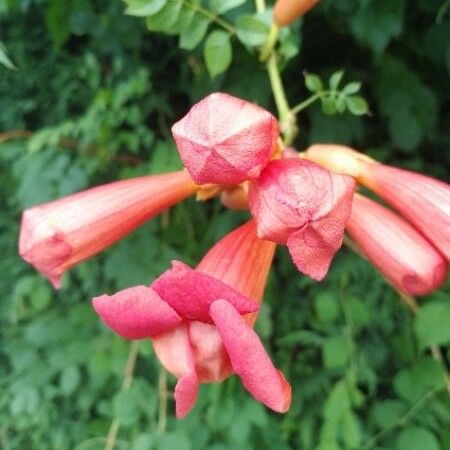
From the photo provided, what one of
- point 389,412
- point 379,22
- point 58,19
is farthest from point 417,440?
point 58,19

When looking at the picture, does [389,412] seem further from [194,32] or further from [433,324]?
[194,32]

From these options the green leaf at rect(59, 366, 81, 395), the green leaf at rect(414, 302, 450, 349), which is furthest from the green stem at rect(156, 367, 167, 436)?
the green leaf at rect(414, 302, 450, 349)

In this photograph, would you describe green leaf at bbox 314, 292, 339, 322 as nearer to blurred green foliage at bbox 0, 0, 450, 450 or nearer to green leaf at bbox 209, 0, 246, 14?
blurred green foliage at bbox 0, 0, 450, 450

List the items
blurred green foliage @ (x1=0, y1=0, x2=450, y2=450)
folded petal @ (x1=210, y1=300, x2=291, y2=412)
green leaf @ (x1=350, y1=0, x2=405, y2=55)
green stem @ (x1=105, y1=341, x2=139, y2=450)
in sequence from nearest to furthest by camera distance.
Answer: folded petal @ (x1=210, y1=300, x2=291, y2=412) < green leaf @ (x1=350, y1=0, x2=405, y2=55) < blurred green foliage @ (x1=0, y1=0, x2=450, y2=450) < green stem @ (x1=105, y1=341, x2=139, y2=450)

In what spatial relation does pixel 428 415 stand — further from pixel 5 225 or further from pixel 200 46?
pixel 5 225

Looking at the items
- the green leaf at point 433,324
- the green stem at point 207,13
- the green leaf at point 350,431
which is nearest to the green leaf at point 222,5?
the green stem at point 207,13

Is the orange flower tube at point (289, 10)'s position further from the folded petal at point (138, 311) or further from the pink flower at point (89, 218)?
the folded petal at point (138, 311)
